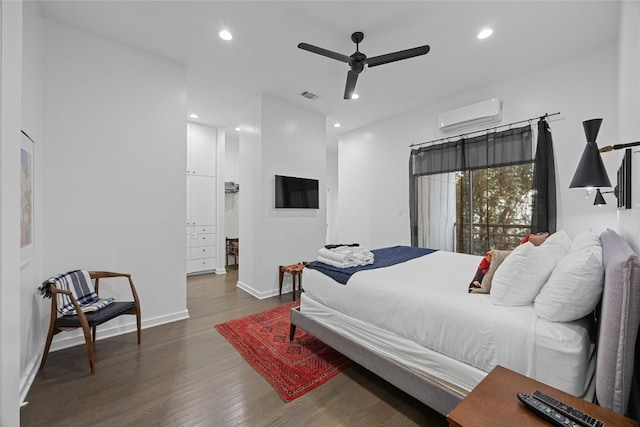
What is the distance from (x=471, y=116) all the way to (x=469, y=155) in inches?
21.0

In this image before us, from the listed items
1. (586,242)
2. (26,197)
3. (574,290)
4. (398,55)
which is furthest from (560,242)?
(26,197)

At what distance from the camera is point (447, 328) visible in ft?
4.93

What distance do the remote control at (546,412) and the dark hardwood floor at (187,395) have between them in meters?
0.94

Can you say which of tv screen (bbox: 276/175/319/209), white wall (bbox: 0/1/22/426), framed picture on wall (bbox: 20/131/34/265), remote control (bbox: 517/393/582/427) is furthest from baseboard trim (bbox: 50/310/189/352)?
remote control (bbox: 517/393/582/427)

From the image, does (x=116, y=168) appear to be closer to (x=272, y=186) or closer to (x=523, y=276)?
(x=272, y=186)

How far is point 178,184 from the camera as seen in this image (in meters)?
3.21

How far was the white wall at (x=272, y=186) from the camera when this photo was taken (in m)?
4.02

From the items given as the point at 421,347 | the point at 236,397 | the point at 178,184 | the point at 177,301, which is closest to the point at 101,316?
the point at 177,301

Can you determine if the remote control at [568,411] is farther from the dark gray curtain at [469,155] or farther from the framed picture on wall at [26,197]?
the dark gray curtain at [469,155]

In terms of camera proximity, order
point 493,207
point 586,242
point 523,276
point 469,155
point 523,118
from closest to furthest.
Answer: point 523,276 < point 586,242 < point 523,118 < point 493,207 < point 469,155

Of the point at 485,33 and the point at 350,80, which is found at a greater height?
the point at 485,33

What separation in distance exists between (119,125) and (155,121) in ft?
1.14

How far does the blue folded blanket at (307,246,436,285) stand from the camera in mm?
2224

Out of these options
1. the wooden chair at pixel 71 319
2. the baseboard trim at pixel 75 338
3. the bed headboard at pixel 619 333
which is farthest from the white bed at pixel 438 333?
the baseboard trim at pixel 75 338
